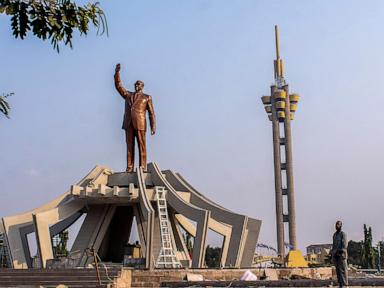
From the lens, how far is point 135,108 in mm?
22125

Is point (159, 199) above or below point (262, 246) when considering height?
above

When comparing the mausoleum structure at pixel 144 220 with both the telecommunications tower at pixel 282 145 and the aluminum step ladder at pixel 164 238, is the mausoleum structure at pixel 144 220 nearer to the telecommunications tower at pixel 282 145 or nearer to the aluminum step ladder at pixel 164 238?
the aluminum step ladder at pixel 164 238

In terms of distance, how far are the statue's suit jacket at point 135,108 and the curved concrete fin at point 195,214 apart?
221 centimetres

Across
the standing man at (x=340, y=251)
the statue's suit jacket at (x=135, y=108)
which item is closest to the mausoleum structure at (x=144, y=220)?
the statue's suit jacket at (x=135, y=108)

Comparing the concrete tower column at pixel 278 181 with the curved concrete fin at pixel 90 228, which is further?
the concrete tower column at pixel 278 181

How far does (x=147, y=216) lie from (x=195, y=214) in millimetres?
1604

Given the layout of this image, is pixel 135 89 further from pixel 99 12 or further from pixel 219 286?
pixel 99 12

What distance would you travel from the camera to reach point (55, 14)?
3.22 metres

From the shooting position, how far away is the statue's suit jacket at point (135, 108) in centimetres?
2214

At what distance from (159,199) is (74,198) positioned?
300 cm

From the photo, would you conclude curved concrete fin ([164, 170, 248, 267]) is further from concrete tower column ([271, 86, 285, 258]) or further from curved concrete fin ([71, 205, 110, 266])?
concrete tower column ([271, 86, 285, 258])

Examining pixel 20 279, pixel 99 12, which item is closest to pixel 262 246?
pixel 20 279

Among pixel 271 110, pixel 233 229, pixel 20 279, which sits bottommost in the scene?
pixel 20 279

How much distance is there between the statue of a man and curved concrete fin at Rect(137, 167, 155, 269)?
179 centimetres
